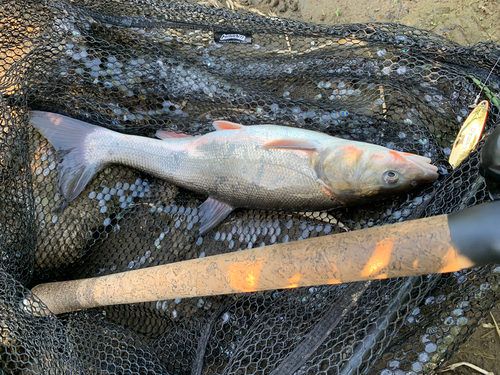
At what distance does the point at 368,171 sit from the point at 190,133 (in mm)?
1544

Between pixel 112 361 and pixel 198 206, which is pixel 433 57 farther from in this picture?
pixel 112 361

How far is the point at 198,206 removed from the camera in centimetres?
293

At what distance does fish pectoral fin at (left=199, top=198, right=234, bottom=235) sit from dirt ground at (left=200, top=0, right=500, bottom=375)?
7.07 feet

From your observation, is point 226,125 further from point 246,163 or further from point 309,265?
point 309,265

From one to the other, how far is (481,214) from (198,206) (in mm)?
2155

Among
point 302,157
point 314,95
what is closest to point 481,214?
point 302,157

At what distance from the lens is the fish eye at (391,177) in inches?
89.7

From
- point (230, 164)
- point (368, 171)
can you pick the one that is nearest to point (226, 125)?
point (230, 164)

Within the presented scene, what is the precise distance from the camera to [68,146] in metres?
2.79

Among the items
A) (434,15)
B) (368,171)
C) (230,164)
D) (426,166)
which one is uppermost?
(434,15)

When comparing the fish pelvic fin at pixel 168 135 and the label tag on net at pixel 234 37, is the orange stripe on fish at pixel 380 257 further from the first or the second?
the label tag on net at pixel 234 37

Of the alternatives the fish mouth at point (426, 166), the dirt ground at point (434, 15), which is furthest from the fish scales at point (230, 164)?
the dirt ground at point (434, 15)

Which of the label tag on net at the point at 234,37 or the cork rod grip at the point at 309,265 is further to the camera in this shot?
the label tag on net at the point at 234,37

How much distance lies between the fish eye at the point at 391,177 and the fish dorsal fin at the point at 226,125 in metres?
1.14
